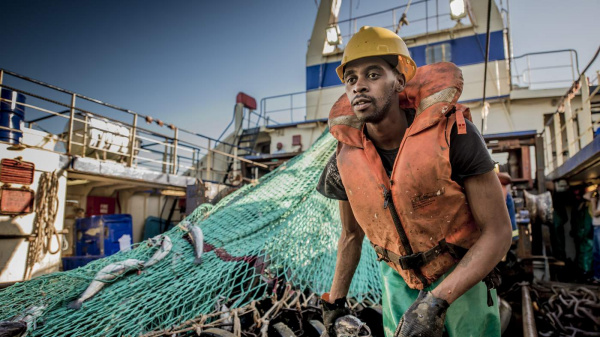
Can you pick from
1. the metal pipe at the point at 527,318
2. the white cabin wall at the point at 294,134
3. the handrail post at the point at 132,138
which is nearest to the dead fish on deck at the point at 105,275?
the metal pipe at the point at 527,318

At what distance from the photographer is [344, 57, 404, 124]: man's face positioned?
1.49 m

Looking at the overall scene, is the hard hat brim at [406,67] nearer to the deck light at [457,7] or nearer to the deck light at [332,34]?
the deck light at [457,7]

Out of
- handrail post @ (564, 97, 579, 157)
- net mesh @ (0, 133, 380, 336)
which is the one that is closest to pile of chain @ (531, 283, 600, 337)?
net mesh @ (0, 133, 380, 336)

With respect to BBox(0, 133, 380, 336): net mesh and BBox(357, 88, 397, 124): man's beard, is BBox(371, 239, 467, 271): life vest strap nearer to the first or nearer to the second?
BBox(357, 88, 397, 124): man's beard

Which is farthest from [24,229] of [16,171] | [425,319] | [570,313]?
[570,313]

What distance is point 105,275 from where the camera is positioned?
272cm

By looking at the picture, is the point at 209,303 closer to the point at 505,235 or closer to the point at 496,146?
the point at 505,235

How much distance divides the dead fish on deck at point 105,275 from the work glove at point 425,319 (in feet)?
7.80

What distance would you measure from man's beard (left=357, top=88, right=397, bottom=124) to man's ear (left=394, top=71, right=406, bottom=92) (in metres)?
0.05

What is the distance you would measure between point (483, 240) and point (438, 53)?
13.2 metres

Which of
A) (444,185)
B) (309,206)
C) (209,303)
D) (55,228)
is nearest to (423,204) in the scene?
(444,185)

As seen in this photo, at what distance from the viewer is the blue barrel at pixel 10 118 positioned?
215 inches

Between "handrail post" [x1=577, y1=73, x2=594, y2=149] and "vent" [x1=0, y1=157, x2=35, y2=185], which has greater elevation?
"handrail post" [x1=577, y1=73, x2=594, y2=149]

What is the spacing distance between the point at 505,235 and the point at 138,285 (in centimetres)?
257
